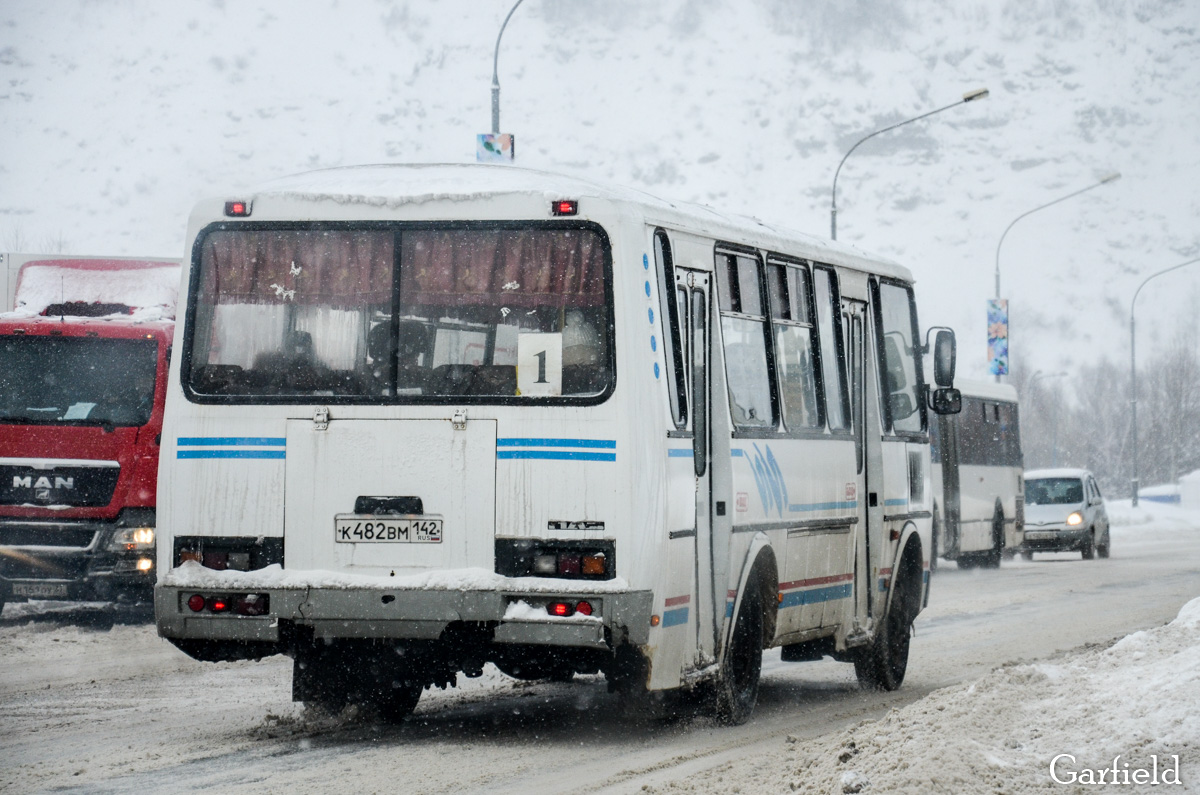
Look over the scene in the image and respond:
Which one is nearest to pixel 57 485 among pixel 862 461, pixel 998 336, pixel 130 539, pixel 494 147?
pixel 130 539

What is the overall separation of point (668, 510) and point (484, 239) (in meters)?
1.69

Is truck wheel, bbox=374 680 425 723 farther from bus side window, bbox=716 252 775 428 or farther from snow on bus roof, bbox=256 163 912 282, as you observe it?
snow on bus roof, bbox=256 163 912 282

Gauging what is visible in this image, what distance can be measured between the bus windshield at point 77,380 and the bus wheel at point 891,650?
7297 mm

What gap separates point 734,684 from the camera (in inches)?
419

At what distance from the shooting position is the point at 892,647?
1317cm

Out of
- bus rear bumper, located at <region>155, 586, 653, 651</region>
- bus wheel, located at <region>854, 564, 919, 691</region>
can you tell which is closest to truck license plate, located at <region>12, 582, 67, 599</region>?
bus wheel, located at <region>854, 564, 919, 691</region>

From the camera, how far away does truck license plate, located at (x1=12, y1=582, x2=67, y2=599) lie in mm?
16516

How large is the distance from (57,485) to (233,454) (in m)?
7.96

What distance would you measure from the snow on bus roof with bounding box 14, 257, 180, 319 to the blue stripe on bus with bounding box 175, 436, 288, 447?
8.32 meters

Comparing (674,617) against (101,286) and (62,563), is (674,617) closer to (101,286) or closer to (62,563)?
(62,563)

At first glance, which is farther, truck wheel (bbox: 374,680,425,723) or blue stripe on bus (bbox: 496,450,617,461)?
truck wheel (bbox: 374,680,425,723)

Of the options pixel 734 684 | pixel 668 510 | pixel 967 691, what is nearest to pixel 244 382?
pixel 668 510

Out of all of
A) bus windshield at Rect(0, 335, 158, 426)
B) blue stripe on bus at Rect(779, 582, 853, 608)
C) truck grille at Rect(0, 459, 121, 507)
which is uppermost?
bus windshield at Rect(0, 335, 158, 426)

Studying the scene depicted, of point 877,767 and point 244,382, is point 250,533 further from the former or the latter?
point 877,767
